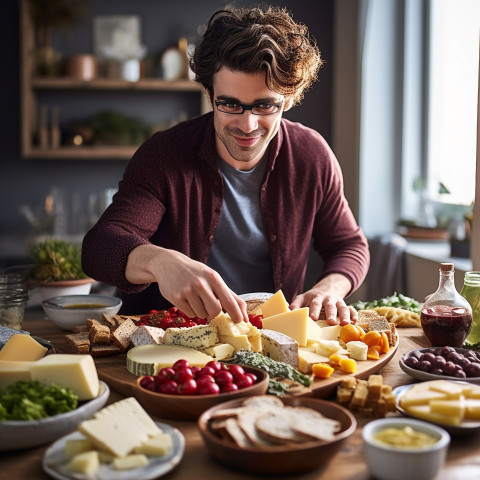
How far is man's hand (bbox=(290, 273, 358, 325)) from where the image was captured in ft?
6.26

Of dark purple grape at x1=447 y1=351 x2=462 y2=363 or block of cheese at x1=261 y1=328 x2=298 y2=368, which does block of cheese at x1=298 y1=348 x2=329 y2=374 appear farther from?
dark purple grape at x1=447 y1=351 x2=462 y2=363

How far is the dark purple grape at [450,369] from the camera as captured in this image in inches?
57.9

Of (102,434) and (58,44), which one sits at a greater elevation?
(58,44)

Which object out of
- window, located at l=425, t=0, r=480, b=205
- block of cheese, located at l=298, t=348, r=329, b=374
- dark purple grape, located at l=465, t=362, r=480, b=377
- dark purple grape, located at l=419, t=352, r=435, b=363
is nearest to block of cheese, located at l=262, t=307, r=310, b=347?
block of cheese, located at l=298, t=348, r=329, b=374

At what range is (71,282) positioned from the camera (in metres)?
2.40

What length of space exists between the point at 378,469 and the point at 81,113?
453 centimetres

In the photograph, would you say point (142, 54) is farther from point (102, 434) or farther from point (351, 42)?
point (102, 434)

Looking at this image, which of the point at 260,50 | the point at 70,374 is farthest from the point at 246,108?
the point at 70,374

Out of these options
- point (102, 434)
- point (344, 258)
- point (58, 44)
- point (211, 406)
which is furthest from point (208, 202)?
point (58, 44)

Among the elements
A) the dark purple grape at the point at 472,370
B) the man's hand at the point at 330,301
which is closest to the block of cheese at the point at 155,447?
the dark purple grape at the point at 472,370

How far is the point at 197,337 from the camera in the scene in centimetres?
158

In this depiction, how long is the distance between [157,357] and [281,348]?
28 centimetres

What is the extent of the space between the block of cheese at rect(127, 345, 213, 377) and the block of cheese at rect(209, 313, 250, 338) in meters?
0.08

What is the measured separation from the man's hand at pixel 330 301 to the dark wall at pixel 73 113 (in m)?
3.09
